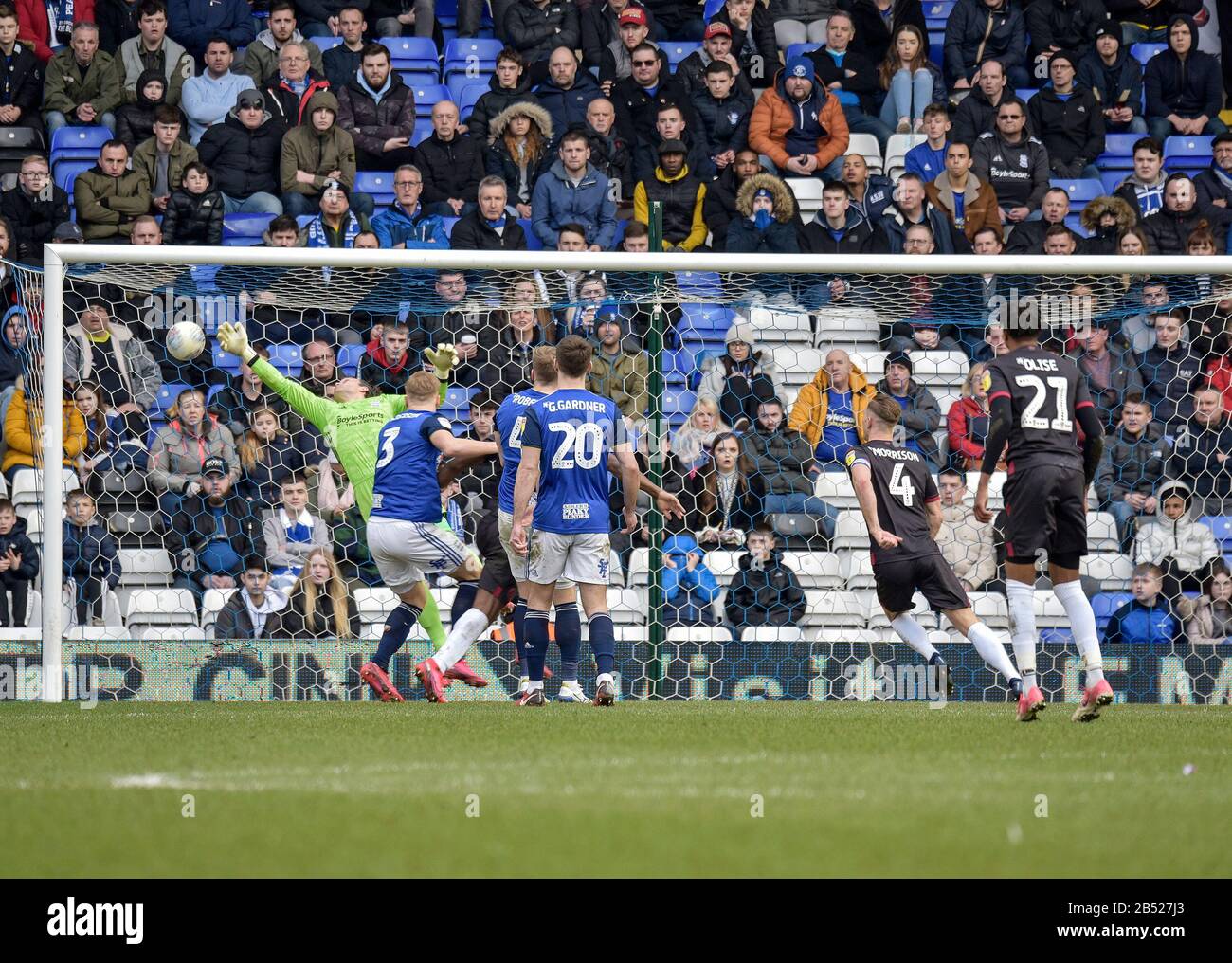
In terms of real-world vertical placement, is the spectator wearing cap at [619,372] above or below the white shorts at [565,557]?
above

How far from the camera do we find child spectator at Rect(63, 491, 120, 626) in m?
10.5

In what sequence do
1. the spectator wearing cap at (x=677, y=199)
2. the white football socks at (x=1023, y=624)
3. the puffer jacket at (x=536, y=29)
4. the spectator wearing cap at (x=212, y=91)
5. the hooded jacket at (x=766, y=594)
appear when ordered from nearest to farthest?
the white football socks at (x=1023, y=624) < the hooded jacket at (x=766, y=594) < the spectator wearing cap at (x=677, y=199) < the spectator wearing cap at (x=212, y=91) < the puffer jacket at (x=536, y=29)

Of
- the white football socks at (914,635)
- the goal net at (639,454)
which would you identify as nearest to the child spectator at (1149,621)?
the goal net at (639,454)

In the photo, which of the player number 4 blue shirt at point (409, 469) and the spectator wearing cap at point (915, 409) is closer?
the player number 4 blue shirt at point (409, 469)

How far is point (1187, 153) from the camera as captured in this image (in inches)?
611

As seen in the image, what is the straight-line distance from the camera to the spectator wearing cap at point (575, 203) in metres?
13.4

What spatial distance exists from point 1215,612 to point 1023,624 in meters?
3.39

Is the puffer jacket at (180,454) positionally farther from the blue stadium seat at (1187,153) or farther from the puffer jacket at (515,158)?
the blue stadium seat at (1187,153)

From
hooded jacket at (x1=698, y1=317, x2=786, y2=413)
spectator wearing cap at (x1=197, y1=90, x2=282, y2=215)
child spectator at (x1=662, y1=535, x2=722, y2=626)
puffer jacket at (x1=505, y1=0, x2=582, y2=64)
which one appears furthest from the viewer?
puffer jacket at (x1=505, y1=0, x2=582, y2=64)

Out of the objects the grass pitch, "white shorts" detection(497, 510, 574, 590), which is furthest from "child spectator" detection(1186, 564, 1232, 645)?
"white shorts" detection(497, 510, 574, 590)

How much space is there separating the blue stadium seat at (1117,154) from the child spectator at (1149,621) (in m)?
5.83

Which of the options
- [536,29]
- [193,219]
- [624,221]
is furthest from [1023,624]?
[536,29]

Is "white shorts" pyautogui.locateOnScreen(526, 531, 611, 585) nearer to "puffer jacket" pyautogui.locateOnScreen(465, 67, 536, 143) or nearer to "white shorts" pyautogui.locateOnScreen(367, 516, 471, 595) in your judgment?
"white shorts" pyautogui.locateOnScreen(367, 516, 471, 595)

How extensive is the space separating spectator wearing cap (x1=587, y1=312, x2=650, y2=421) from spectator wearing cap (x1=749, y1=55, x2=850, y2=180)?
145 inches
